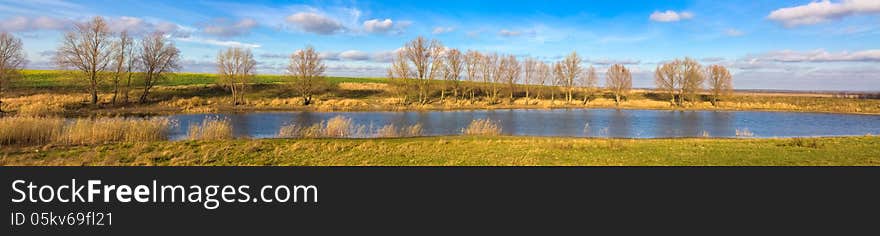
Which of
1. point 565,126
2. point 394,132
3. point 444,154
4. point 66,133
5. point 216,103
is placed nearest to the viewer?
point 444,154

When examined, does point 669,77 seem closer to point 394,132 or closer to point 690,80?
point 690,80

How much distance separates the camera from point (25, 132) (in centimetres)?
1777

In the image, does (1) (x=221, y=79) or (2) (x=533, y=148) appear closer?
(2) (x=533, y=148)

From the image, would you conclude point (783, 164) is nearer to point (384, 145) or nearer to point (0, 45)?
point (384, 145)

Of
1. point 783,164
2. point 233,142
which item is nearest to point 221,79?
point 233,142

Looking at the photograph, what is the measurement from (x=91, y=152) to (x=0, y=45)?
36904 millimetres

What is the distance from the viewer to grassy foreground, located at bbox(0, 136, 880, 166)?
13.8m

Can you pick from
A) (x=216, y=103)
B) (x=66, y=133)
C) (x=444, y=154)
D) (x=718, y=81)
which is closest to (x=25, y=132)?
(x=66, y=133)

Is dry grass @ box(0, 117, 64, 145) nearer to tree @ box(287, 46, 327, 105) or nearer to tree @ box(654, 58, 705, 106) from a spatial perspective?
tree @ box(287, 46, 327, 105)

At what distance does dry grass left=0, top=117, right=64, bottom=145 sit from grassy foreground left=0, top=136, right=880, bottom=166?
7.67 ft

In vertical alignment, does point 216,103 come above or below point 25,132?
above

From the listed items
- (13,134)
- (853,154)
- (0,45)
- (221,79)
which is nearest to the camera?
(853,154)

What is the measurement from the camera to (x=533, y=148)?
1744 centimetres

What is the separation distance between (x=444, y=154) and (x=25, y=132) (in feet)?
51.8
